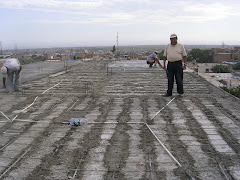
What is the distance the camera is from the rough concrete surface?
2.35 meters

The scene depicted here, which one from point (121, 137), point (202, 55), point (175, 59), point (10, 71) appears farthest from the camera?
point (202, 55)

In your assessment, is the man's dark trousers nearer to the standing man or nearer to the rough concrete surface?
the standing man

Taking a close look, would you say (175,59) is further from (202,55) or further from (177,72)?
(202,55)

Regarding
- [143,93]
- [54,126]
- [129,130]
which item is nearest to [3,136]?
[54,126]

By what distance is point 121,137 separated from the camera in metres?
3.12

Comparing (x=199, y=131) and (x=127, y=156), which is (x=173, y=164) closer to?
(x=127, y=156)

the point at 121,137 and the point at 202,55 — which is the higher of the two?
the point at 202,55

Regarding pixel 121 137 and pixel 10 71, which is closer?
pixel 121 137

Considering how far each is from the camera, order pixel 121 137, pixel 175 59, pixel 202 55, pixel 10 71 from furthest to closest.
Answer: pixel 202 55 → pixel 10 71 → pixel 175 59 → pixel 121 137

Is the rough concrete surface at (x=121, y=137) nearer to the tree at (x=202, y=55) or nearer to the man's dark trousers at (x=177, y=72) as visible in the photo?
the man's dark trousers at (x=177, y=72)

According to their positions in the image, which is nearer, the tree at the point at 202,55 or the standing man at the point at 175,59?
the standing man at the point at 175,59

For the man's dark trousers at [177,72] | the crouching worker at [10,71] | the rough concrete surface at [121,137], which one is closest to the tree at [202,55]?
the man's dark trousers at [177,72]

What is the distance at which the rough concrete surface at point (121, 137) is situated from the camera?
2354 mm

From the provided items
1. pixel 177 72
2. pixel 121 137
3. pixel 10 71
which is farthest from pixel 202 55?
pixel 121 137
